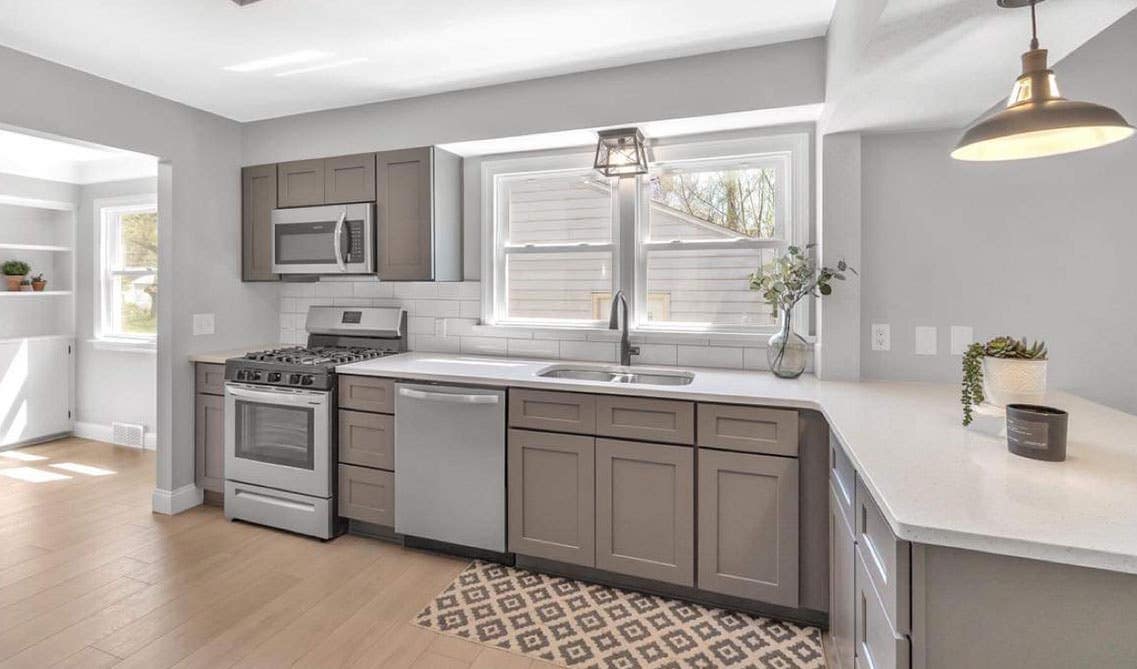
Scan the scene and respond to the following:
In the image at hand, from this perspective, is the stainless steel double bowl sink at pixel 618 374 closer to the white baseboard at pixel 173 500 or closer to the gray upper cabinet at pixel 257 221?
the gray upper cabinet at pixel 257 221

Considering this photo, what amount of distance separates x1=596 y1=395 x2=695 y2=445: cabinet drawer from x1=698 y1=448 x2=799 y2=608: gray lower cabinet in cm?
13

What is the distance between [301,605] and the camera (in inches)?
92.7

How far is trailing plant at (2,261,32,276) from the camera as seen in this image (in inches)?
176

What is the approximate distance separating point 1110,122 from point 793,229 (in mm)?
1705

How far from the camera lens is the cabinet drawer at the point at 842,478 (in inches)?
63.3

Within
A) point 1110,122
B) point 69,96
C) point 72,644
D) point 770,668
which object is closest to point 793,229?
point 1110,122

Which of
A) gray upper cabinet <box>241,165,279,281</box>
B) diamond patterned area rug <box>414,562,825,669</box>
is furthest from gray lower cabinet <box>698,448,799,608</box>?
gray upper cabinet <box>241,165,279,281</box>

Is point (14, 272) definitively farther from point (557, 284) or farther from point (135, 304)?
point (557, 284)

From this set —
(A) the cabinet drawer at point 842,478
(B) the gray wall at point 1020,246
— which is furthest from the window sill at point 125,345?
(B) the gray wall at point 1020,246

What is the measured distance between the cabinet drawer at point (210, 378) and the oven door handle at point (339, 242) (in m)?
0.95

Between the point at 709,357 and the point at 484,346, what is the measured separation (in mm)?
1394

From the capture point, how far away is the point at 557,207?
133 inches

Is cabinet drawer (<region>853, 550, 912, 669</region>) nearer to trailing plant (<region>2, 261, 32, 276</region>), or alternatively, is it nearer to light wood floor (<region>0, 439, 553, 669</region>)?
light wood floor (<region>0, 439, 553, 669</region>)

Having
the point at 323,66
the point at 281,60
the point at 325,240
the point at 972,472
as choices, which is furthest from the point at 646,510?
the point at 281,60
